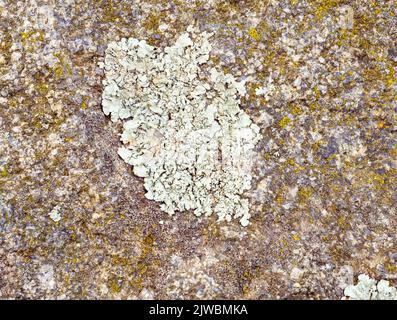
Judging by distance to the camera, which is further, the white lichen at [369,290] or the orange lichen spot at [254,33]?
the orange lichen spot at [254,33]

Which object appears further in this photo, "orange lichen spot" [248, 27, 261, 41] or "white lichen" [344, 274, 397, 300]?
"orange lichen spot" [248, 27, 261, 41]

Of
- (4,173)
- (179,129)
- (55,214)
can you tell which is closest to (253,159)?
(179,129)

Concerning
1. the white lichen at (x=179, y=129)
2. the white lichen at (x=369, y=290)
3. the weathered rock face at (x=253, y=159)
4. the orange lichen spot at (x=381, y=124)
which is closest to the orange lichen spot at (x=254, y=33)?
the weathered rock face at (x=253, y=159)

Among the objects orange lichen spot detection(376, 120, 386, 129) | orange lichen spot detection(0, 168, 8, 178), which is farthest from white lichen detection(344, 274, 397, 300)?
orange lichen spot detection(0, 168, 8, 178)

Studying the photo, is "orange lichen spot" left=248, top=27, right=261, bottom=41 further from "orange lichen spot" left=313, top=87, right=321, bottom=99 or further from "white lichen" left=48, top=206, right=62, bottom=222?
"white lichen" left=48, top=206, right=62, bottom=222

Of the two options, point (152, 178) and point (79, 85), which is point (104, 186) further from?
point (79, 85)

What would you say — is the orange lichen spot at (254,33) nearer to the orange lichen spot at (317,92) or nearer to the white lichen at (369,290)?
the orange lichen spot at (317,92)

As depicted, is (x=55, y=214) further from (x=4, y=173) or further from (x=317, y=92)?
(x=317, y=92)

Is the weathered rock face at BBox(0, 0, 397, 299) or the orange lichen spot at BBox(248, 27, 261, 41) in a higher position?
the orange lichen spot at BBox(248, 27, 261, 41)
